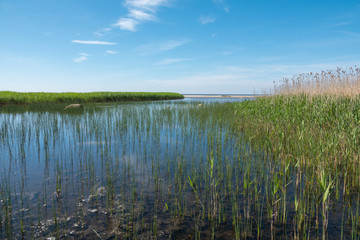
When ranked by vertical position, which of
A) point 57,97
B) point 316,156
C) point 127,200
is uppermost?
point 57,97

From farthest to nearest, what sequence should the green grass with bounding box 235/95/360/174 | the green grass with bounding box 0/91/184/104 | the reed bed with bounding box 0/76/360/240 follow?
the green grass with bounding box 0/91/184/104
the green grass with bounding box 235/95/360/174
the reed bed with bounding box 0/76/360/240

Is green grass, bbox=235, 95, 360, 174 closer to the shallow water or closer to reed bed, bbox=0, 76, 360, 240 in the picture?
reed bed, bbox=0, 76, 360, 240

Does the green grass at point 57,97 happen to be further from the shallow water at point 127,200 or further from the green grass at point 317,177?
the green grass at point 317,177

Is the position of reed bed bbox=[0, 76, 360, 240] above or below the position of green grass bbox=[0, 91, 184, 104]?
below

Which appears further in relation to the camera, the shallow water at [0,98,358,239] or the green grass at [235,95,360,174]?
the green grass at [235,95,360,174]

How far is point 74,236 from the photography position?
2680 mm

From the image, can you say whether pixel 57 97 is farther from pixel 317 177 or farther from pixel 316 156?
pixel 317 177

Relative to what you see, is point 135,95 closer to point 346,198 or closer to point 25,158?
point 25,158

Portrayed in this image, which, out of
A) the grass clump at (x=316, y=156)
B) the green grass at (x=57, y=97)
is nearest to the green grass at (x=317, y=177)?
the grass clump at (x=316, y=156)

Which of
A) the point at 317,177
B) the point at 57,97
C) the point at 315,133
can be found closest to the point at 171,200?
the point at 317,177

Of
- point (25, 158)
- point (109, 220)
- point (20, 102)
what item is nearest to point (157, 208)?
point (109, 220)

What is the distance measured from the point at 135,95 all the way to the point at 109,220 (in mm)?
33495

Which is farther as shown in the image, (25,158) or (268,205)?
(25,158)

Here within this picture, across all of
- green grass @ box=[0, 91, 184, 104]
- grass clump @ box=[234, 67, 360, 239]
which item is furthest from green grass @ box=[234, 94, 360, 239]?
green grass @ box=[0, 91, 184, 104]
